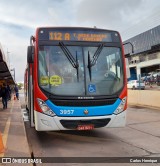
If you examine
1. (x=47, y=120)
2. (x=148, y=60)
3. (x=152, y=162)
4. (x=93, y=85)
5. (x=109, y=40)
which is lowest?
(x=152, y=162)

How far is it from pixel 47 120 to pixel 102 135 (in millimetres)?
2501

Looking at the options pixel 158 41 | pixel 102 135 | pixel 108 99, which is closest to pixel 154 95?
pixel 102 135

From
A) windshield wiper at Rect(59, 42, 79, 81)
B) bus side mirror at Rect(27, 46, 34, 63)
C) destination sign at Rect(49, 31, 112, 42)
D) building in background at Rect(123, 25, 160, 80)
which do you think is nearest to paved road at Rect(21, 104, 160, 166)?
windshield wiper at Rect(59, 42, 79, 81)

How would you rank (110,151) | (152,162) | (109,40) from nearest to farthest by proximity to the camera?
(152,162) → (110,151) → (109,40)

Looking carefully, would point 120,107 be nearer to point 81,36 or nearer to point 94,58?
point 94,58

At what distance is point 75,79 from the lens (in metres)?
8.05

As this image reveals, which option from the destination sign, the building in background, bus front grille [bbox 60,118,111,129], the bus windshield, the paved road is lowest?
the paved road

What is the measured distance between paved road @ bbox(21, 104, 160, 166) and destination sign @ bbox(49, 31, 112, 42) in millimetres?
2921

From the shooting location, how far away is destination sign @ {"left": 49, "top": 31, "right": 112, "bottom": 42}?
8.36 m

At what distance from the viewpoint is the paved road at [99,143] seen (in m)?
7.18

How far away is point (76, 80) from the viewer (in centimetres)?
805

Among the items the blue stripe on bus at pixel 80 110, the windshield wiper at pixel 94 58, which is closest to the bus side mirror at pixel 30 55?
the blue stripe on bus at pixel 80 110

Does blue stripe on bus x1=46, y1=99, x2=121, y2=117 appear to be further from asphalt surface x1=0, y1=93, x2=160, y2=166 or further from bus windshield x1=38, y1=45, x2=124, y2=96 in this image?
asphalt surface x1=0, y1=93, x2=160, y2=166

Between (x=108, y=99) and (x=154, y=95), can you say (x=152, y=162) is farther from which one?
(x=154, y=95)
